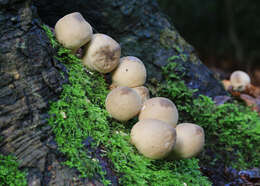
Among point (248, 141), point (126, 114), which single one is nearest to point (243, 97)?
point (248, 141)

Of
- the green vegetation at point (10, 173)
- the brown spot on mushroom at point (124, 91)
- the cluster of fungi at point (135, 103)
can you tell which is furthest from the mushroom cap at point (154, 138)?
the green vegetation at point (10, 173)

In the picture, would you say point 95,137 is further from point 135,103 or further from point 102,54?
point 102,54

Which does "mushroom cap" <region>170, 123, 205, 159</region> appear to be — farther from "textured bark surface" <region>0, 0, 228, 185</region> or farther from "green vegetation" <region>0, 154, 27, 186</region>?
"green vegetation" <region>0, 154, 27, 186</region>

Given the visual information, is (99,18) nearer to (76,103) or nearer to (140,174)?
(76,103)

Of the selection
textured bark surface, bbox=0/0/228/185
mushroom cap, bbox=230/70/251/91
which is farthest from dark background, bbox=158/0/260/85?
textured bark surface, bbox=0/0/228/185

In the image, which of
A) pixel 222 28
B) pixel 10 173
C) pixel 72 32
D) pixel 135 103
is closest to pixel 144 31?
pixel 72 32
